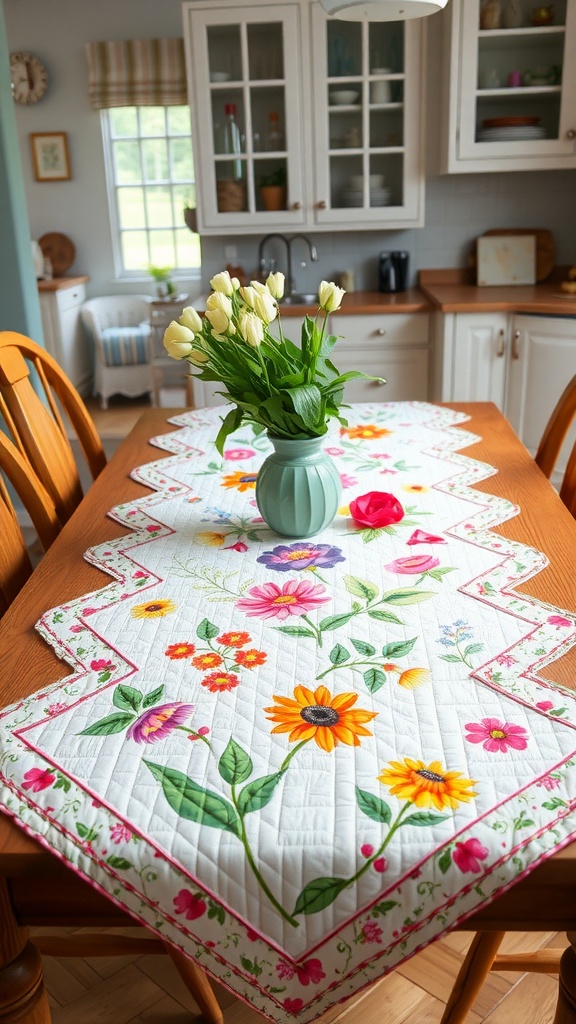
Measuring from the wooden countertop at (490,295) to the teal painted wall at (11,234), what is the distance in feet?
5.17

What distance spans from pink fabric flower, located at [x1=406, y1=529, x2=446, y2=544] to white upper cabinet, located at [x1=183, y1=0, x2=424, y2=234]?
2.68 metres

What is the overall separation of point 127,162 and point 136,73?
60cm

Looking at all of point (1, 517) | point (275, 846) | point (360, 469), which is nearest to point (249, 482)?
point (360, 469)

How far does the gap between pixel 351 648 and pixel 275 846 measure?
0.34 meters

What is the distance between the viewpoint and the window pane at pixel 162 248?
6387 millimetres

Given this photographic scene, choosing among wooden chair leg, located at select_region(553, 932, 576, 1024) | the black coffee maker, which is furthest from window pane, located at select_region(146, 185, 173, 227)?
wooden chair leg, located at select_region(553, 932, 576, 1024)

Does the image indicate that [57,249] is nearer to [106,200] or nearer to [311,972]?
[106,200]

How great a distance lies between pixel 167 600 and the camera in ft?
3.97

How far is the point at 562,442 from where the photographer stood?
1844mm

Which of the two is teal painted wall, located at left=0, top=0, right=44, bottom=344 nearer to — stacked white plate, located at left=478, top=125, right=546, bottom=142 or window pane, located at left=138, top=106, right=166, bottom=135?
stacked white plate, located at left=478, top=125, right=546, bottom=142

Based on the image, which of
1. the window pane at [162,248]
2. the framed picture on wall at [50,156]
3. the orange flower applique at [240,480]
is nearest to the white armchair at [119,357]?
the window pane at [162,248]

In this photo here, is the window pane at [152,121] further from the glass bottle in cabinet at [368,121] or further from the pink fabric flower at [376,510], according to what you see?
the pink fabric flower at [376,510]

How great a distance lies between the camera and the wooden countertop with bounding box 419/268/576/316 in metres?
3.25

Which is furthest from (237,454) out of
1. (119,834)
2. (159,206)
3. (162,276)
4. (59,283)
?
(159,206)
